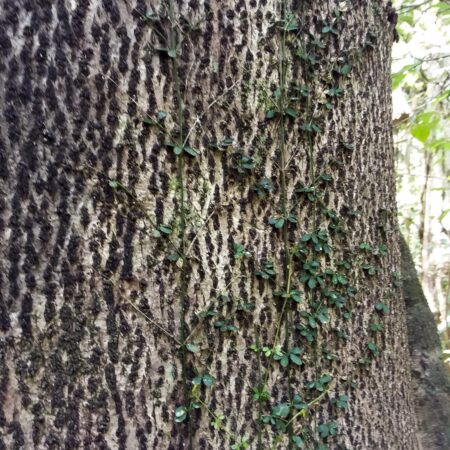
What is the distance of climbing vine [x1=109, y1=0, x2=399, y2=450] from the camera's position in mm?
1255

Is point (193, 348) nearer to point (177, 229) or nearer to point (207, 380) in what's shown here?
point (207, 380)

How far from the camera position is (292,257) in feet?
4.70

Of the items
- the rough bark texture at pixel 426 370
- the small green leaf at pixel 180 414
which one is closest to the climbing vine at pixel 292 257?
the small green leaf at pixel 180 414

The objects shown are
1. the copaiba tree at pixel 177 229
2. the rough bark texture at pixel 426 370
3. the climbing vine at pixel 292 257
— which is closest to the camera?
the copaiba tree at pixel 177 229

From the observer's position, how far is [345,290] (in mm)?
1585

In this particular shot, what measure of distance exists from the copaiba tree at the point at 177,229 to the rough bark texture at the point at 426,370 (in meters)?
1.09

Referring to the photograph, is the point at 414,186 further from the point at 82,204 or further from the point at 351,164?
the point at 82,204

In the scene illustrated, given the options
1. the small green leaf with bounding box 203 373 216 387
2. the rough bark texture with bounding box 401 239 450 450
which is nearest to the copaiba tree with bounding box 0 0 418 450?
the small green leaf with bounding box 203 373 216 387

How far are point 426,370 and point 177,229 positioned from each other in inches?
77.2

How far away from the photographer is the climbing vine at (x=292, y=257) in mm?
1255

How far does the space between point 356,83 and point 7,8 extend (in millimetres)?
1139

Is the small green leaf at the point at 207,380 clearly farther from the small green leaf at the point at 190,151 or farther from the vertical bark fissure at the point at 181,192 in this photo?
the small green leaf at the point at 190,151

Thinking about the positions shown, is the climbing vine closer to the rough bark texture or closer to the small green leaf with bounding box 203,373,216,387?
the small green leaf with bounding box 203,373,216,387

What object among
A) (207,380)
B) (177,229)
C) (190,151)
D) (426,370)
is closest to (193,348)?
(207,380)
